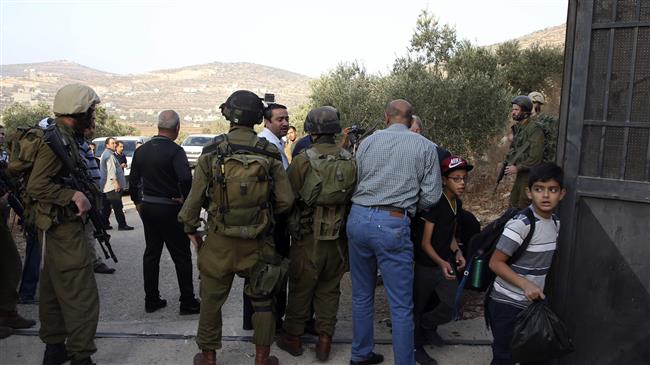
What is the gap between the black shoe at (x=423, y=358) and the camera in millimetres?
3814

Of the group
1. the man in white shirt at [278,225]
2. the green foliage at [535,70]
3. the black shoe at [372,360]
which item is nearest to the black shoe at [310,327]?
the man in white shirt at [278,225]

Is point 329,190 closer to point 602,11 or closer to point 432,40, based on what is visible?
point 602,11

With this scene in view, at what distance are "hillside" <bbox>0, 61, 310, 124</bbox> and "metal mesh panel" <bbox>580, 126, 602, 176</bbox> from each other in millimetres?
69252

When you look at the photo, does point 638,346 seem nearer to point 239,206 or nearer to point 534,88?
point 239,206

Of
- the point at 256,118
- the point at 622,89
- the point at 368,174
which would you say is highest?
the point at 622,89

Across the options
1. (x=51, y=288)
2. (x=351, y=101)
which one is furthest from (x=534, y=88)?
(x=51, y=288)

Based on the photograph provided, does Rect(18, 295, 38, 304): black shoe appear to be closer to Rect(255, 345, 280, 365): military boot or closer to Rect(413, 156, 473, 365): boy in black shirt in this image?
Rect(255, 345, 280, 365): military boot

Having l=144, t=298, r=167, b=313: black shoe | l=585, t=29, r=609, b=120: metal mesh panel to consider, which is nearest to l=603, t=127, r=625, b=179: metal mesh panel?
l=585, t=29, r=609, b=120: metal mesh panel

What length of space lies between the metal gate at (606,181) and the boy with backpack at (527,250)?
0.95 feet

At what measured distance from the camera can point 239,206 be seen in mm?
3453

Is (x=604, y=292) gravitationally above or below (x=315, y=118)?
below

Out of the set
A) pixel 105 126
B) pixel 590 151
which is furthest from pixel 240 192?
pixel 105 126

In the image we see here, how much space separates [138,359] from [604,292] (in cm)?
324

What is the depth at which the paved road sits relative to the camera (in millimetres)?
3941
